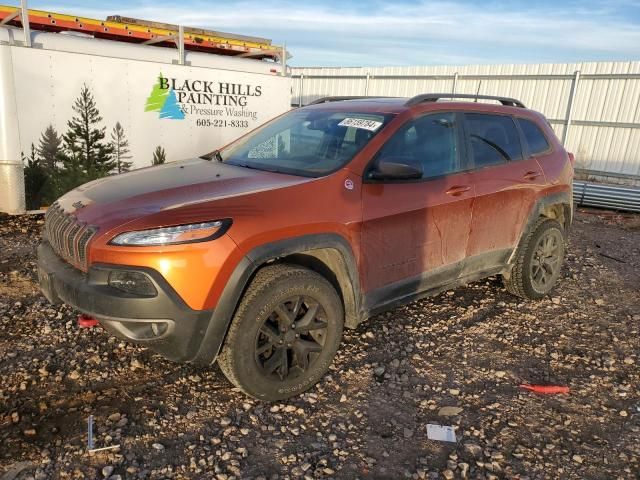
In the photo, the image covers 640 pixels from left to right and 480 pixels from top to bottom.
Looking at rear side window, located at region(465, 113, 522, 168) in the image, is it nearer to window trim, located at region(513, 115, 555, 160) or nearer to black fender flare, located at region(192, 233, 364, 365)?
window trim, located at region(513, 115, 555, 160)

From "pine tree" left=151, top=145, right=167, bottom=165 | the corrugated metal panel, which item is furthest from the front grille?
the corrugated metal panel

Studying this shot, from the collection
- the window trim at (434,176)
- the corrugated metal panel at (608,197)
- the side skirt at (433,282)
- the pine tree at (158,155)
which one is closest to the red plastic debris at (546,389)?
the side skirt at (433,282)

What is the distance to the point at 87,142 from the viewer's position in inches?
276

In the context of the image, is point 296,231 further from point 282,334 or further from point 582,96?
point 582,96

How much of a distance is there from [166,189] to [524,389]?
2.62m

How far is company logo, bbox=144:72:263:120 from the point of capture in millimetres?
7504

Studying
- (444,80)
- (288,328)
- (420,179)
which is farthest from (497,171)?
(444,80)

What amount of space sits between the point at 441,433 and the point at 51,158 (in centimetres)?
612

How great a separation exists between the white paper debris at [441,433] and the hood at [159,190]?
5.32 feet

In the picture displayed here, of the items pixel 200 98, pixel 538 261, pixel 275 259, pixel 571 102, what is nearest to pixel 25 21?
pixel 200 98

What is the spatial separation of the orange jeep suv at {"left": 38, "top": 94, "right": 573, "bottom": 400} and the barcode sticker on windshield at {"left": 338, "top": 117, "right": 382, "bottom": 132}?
1 centimetres

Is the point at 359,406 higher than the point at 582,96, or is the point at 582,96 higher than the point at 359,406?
the point at 582,96

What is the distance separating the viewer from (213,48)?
28.2 ft

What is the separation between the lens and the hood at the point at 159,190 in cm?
277
